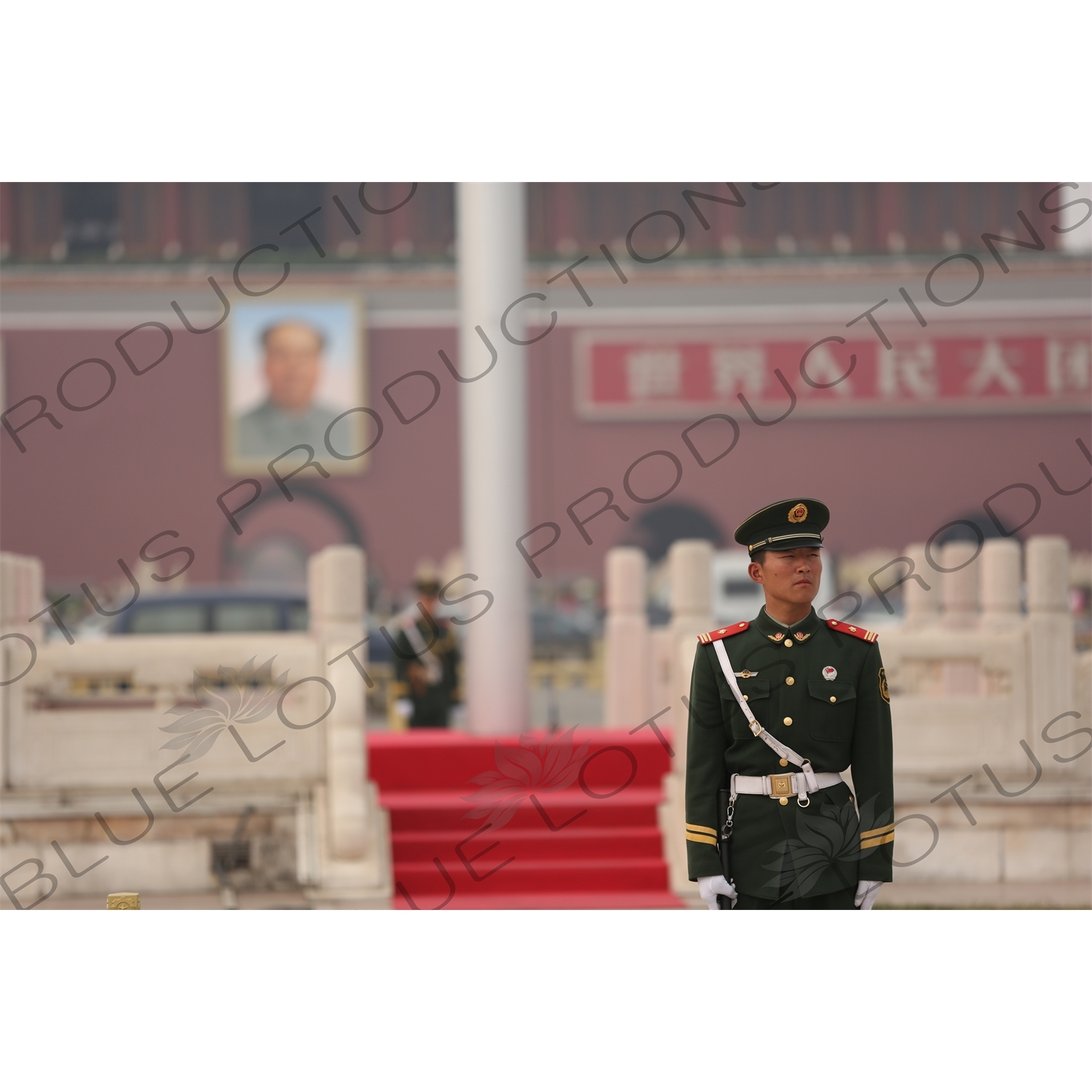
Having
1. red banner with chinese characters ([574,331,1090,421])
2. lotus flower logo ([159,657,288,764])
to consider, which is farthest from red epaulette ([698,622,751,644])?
red banner with chinese characters ([574,331,1090,421])

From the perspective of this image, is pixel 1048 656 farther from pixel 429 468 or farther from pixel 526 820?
pixel 429 468

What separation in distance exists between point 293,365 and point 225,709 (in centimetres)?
570

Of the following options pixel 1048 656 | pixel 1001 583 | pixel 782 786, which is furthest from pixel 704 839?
pixel 1001 583

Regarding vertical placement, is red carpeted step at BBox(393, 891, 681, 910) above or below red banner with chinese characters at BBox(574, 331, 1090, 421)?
below

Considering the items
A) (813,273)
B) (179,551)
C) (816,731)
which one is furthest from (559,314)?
(816,731)

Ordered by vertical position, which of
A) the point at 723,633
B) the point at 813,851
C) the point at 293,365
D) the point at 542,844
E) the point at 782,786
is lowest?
the point at 542,844

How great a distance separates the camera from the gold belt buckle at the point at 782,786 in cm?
216

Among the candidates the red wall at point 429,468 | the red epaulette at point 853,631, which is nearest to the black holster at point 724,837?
the red epaulette at point 853,631

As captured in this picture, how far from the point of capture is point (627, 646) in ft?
17.1

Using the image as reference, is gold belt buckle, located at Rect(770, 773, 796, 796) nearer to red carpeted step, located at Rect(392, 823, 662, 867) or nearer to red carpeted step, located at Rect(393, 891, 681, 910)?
red carpeted step, located at Rect(393, 891, 681, 910)

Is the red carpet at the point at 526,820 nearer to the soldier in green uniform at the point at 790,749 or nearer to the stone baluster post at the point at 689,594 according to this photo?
the stone baluster post at the point at 689,594

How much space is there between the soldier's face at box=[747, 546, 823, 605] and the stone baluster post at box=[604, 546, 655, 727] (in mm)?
2999

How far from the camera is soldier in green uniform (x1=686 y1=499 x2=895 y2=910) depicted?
214 cm

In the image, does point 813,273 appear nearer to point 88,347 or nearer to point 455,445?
point 455,445
